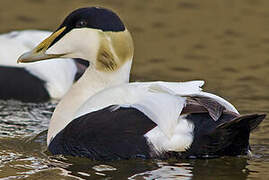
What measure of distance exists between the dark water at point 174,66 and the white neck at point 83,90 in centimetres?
19

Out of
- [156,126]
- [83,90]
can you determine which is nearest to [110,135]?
[156,126]

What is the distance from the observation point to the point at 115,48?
4.70 meters

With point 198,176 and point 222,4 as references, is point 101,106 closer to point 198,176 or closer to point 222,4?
point 198,176

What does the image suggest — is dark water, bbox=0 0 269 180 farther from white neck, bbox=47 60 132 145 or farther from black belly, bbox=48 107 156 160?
white neck, bbox=47 60 132 145

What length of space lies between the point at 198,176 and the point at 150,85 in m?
0.55

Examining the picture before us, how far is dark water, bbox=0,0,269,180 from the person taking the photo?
14.7 ft

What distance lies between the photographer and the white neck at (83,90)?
4.73 metres

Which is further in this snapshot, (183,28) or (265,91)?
(183,28)

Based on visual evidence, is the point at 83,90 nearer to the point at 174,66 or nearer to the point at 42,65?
the point at 42,65

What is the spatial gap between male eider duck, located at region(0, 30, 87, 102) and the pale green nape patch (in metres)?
1.67

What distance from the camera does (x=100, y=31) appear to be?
186 inches

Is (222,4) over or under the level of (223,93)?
over

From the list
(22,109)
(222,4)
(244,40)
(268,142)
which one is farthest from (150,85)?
(222,4)

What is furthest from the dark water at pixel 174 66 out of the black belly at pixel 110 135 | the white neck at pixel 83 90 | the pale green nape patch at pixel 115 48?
the pale green nape patch at pixel 115 48
